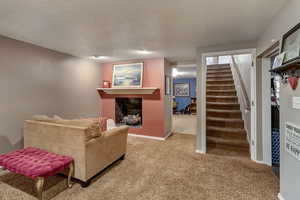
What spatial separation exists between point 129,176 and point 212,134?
2374mm

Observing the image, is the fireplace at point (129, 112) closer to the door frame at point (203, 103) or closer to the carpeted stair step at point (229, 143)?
the door frame at point (203, 103)

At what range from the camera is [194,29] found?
7.41 ft

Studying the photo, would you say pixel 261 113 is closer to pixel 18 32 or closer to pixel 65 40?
pixel 65 40

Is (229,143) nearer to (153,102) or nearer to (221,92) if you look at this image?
(221,92)

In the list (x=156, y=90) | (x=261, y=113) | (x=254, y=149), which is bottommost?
(x=254, y=149)

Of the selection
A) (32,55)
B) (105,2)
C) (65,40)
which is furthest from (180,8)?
(32,55)

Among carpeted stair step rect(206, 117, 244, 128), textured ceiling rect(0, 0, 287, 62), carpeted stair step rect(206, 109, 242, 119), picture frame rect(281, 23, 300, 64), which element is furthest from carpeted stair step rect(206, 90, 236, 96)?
picture frame rect(281, 23, 300, 64)

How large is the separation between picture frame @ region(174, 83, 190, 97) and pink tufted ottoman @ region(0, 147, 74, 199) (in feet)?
26.2

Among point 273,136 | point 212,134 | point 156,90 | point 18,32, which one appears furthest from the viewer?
point 156,90

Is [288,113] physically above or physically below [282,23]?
below

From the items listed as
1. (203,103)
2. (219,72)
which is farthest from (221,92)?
(203,103)

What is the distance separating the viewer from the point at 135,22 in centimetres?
204

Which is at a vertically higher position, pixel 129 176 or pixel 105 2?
pixel 105 2

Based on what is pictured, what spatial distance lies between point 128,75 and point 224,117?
9.55 ft
